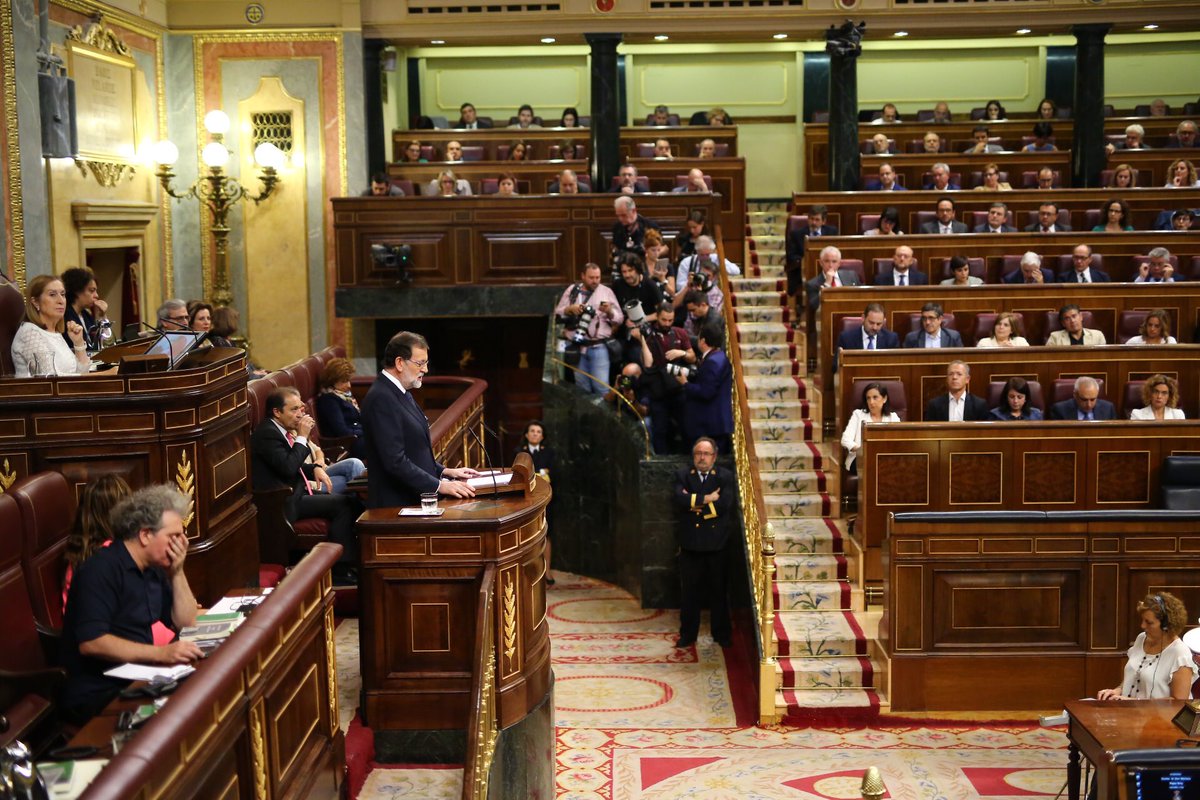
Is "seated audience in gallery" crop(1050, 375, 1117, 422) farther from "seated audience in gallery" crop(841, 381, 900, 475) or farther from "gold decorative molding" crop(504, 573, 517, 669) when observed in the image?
"gold decorative molding" crop(504, 573, 517, 669)

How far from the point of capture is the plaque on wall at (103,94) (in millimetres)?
10219

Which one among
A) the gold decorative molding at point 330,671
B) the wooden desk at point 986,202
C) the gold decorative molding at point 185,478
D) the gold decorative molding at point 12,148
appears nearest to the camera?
the gold decorative molding at point 330,671

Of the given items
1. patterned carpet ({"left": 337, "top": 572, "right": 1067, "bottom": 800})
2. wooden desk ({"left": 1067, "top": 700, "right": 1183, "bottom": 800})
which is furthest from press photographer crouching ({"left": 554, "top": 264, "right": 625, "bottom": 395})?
wooden desk ({"left": 1067, "top": 700, "right": 1183, "bottom": 800})

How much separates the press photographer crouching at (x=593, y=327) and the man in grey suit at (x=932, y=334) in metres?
2.02

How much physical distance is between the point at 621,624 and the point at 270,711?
5204 mm

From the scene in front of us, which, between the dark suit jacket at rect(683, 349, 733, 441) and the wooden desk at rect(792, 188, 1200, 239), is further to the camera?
the wooden desk at rect(792, 188, 1200, 239)

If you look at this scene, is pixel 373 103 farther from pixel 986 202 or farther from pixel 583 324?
pixel 986 202

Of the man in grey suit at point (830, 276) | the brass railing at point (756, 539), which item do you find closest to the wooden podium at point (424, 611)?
the brass railing at point (756, 539)

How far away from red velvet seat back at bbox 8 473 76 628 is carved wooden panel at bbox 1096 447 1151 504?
17.7 ft

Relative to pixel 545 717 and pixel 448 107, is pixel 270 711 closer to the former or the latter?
pixel 545 717

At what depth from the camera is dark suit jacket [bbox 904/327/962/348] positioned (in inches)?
332

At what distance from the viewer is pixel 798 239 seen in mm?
10664

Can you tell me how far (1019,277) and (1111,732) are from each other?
5.21 m

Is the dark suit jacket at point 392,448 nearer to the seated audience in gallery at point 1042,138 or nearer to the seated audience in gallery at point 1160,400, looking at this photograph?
the seated audience in gallery at point 1160,400
